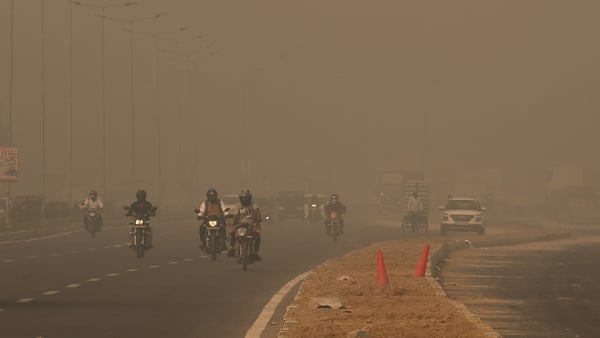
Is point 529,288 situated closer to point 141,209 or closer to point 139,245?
point 139,245

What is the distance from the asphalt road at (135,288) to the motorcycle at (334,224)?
16.9 feet

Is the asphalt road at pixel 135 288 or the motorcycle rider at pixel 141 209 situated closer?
the asphalt road at pixel 135 288

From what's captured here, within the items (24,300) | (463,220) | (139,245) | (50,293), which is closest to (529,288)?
(50,293)

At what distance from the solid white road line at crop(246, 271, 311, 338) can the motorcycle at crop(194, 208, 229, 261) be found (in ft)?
28.9

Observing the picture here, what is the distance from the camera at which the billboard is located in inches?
2771

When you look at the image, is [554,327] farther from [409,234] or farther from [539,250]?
[409,234]

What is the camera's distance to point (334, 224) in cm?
5881

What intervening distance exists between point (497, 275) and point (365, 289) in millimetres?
10060

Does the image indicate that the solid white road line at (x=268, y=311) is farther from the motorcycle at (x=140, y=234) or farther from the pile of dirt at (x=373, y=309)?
the motorcycle at (x=140, y=234)

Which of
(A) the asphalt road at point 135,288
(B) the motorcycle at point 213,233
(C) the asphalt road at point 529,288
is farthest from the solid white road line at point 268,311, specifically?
(B) the motorcycle at point 213,233

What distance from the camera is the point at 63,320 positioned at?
69.6 feet

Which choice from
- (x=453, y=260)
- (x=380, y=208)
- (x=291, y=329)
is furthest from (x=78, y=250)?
(x=380, y=208)

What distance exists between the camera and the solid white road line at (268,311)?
19688mm

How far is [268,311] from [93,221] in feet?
121
